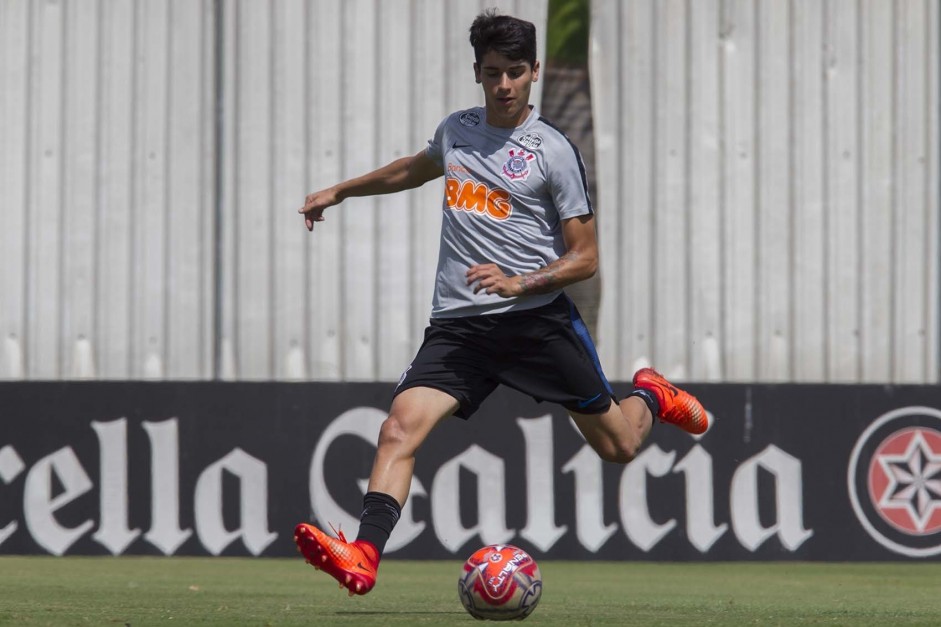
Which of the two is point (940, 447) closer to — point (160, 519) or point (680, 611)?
point (680, 611)

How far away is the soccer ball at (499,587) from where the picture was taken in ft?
17.9

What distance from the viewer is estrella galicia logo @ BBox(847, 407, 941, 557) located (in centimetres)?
1041

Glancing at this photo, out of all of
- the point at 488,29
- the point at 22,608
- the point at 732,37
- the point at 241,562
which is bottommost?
the point at 241,562

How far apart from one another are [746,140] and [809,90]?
823 mm

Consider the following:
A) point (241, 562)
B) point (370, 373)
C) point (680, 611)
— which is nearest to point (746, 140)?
point (370, 373)

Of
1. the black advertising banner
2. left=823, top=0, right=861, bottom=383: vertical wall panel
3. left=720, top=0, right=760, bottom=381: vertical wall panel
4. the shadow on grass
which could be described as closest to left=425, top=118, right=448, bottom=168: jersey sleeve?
the shadow on grass

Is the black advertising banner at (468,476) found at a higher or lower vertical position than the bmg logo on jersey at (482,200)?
lower

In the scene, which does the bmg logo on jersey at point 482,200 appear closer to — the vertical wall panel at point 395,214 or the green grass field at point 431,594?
the green grass field at point 431,594

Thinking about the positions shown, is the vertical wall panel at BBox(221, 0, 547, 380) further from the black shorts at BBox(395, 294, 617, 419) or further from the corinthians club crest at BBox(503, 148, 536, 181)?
the corinthians club crest at BBox(503, 148, 536, 181)

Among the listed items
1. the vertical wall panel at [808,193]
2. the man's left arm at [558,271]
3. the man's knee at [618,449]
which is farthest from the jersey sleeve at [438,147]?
the vertical wall panel at [808,193]

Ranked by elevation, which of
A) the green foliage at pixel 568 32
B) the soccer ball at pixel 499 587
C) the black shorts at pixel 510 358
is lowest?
the soccer ball at pixel 499 587

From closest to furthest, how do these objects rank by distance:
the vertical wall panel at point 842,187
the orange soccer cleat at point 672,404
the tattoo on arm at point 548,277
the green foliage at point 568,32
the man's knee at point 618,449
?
the tattoo on arm at point 548,277, the man's knee at point 618,449, the orange soccer cleat at point 672,404, the green foliage at point 568,32, the vertical wall panel at point 842,187

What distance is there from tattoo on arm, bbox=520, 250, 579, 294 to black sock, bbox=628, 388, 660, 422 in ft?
4.42

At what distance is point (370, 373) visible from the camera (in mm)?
14094
